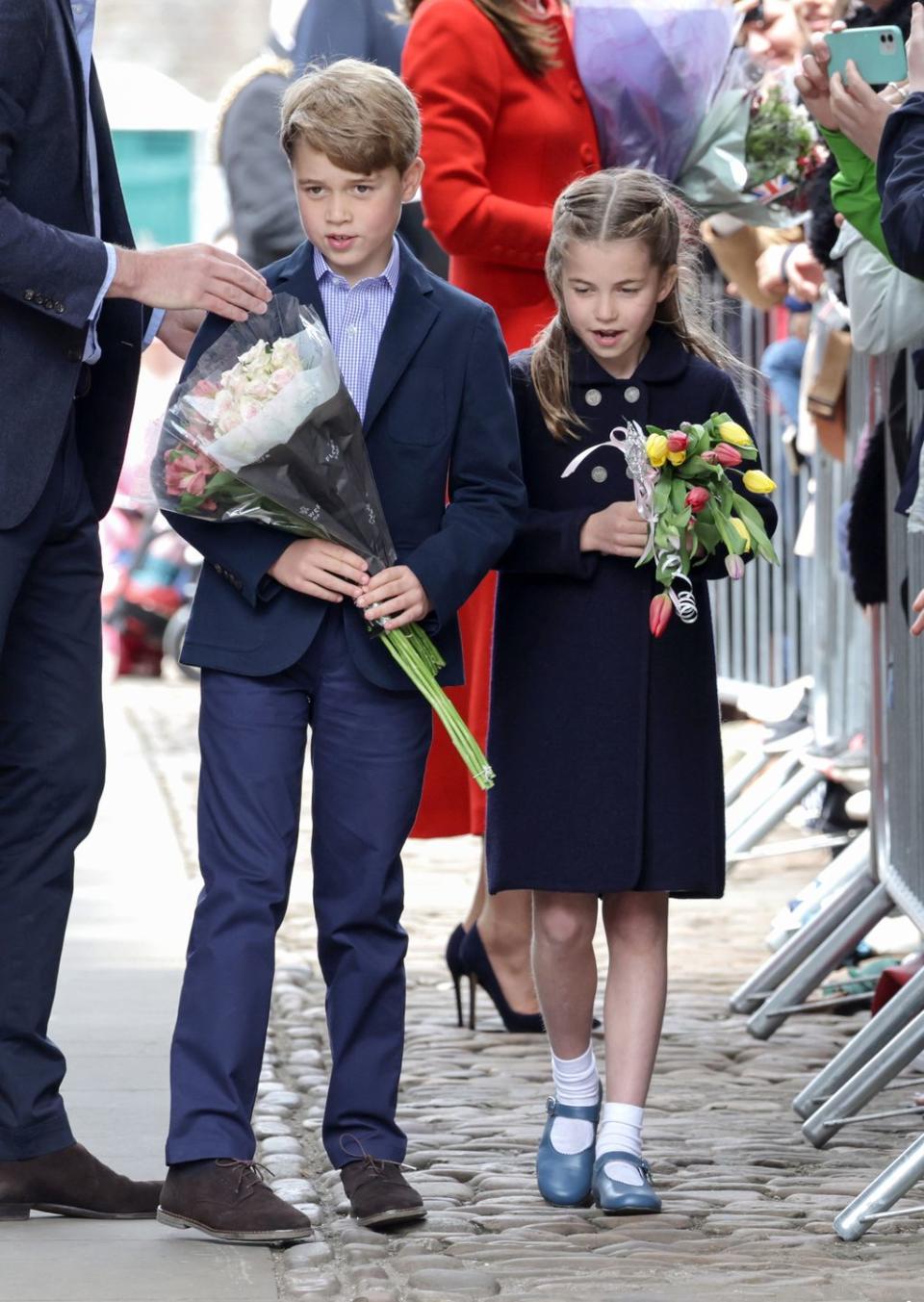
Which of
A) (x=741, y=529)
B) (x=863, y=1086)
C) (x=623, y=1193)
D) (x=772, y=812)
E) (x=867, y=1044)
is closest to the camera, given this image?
(x=741, y=529)

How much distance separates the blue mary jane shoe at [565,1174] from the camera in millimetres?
4277

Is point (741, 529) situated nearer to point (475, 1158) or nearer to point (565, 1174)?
point (565, 1174)

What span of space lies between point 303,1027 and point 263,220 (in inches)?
102

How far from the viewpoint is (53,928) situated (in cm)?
418

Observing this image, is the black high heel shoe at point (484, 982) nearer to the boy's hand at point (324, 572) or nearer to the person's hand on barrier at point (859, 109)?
the boy's hand at point (324, 572)

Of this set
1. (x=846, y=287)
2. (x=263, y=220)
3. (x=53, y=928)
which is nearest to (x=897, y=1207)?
(x=53, y=928)

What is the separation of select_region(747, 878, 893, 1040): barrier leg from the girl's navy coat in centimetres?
154

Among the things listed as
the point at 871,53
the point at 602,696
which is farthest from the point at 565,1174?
the point at 871,53

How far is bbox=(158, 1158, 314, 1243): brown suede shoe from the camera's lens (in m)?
3.88

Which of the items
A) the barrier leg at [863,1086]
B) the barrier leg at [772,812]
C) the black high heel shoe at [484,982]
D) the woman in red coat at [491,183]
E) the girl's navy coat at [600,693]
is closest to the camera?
the girl's navy coat at [600,693]

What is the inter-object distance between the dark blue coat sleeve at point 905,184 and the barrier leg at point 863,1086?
1.50m

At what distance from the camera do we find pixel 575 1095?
4371mm

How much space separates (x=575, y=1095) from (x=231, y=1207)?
733 mm

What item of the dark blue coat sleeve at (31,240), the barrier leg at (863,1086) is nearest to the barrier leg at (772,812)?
the barrier leg at (863,1086)
